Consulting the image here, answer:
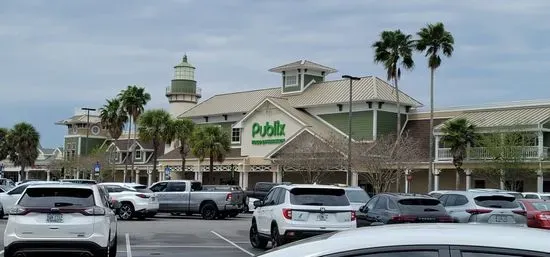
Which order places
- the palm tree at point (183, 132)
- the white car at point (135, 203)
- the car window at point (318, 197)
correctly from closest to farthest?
1. the car window at point (318, 197)
2. the white car at point (135, 203)
3. the palm tree at point (183, 132)

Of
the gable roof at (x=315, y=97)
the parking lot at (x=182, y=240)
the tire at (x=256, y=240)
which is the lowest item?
the parking lot at (x=182, y=240)

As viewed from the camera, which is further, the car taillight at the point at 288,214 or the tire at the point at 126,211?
the tire at the point at 126,211

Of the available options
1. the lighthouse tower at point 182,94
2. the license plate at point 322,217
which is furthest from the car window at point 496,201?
the lighthouse tower at point 182,94

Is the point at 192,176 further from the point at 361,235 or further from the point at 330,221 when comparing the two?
the point at 361,235

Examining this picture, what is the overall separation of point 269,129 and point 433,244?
58847mm

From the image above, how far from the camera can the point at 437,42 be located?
48.6 metres

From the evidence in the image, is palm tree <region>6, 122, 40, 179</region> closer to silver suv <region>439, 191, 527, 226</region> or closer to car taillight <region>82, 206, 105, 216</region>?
silver suv <region>439, 191, 527, 226</region>

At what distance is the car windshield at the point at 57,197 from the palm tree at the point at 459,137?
126 ft

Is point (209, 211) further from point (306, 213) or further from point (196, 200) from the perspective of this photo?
point (306, 213)

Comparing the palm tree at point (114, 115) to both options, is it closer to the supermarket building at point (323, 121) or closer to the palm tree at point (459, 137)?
the supermarket building at point (323, 121)

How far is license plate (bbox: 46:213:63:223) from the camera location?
42.5ft

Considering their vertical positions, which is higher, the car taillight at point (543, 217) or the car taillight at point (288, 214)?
the car taillight at point (288, 214)

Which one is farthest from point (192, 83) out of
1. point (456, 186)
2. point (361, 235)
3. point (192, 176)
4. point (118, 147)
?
point (361, 235)

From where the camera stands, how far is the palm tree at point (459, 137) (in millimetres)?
48469
